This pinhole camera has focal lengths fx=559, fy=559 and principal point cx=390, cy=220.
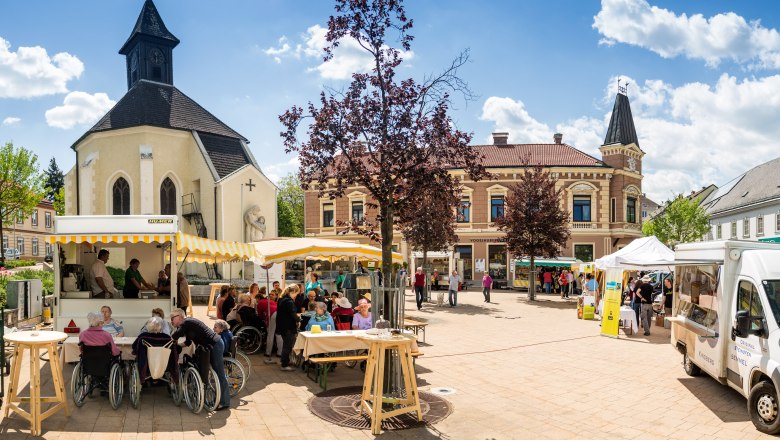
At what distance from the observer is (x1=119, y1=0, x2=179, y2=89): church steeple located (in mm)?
35406

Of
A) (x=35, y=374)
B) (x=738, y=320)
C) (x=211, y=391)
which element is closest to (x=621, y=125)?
(x=738, y=320)

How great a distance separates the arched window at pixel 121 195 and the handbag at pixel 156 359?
2580 cm

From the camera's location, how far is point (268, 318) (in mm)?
11680

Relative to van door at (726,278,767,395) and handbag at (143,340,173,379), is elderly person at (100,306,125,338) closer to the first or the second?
handbag at (143,340,173,379)

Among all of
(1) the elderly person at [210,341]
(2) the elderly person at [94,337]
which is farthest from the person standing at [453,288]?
(2) the elderly person at [94,337]

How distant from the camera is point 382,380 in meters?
6.86

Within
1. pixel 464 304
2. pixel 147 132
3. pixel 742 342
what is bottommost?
pixel 464 304

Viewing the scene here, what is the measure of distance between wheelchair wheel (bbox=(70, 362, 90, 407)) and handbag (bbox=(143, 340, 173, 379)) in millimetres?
896

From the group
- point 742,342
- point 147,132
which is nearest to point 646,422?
point 742,342

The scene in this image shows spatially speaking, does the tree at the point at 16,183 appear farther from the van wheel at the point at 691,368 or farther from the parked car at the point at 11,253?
the van wheel at the point at 691,368

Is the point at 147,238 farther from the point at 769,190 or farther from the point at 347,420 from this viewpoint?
the point at 769,190

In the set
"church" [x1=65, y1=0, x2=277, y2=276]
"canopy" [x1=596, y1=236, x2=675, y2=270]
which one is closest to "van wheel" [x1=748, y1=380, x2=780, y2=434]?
"canopy" [x1=596, y1=236, x2=675, y2=270]

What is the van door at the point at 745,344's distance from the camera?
706 cm

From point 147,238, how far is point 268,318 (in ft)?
9.95
